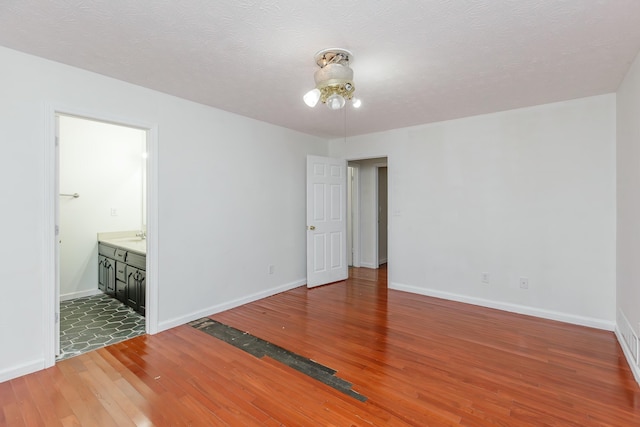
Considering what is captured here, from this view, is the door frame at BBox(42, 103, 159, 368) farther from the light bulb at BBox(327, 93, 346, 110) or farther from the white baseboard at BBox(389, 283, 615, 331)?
the white baseboard at BBox(389, 283, 615, 331)

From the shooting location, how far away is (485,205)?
3.82m

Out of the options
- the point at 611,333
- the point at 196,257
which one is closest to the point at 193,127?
the point at 196,257

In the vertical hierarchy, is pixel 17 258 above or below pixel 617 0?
below

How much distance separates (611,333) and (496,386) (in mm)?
1839

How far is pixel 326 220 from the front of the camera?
488 centimetres

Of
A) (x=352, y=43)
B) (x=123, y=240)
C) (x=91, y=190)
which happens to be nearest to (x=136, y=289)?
(x=123, y=240)

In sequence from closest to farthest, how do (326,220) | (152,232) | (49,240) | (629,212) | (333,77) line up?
(333,77) < (49,240) < (629,212) < (152,232) < (326,220)

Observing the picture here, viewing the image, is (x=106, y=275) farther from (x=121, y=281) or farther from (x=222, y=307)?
(x=222, y=307)

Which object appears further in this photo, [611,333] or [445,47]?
[611,333]

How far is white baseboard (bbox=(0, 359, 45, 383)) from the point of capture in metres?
2.21

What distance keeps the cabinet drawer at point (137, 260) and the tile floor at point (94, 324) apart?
587 millimetres

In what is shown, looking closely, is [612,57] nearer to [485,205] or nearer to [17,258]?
[485,205]

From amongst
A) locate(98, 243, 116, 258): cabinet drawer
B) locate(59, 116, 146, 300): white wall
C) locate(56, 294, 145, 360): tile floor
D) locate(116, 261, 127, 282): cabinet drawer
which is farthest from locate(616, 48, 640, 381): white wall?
locate(59, 116, 146, 300): white wall

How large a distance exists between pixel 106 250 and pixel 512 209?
5.15m
